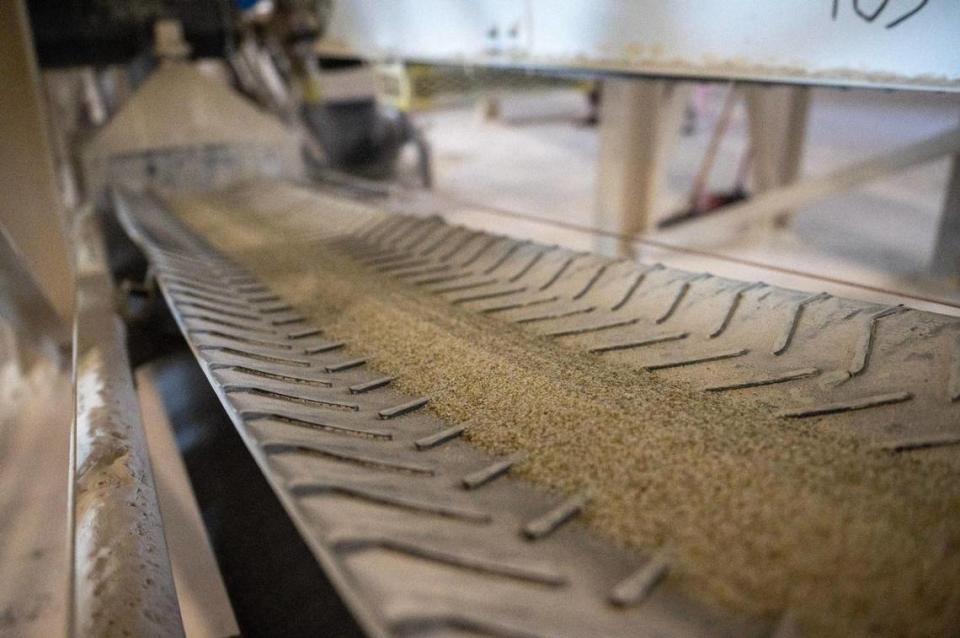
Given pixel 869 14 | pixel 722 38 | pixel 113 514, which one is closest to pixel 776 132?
pixel 722 38

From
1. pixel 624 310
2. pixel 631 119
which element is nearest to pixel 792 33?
pixel 624 310

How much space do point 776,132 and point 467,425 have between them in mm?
4993

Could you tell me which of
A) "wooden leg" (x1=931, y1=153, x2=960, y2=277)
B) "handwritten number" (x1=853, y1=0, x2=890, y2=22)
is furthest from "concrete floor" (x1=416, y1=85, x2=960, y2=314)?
"handwritten number" (x1=853, y1=0, x2=890, y2=22)

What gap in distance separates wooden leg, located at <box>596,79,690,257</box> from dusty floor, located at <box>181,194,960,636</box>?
8.85 feet

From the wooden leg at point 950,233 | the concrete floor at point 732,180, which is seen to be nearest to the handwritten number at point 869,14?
the concrete floor at point 732,180

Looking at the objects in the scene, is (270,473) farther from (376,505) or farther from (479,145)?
(479,145)

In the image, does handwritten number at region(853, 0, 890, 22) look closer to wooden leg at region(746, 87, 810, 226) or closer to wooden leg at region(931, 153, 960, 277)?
wooden leg at region(931, 153, 960, 277)

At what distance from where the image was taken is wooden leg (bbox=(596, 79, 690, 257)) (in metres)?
4.29

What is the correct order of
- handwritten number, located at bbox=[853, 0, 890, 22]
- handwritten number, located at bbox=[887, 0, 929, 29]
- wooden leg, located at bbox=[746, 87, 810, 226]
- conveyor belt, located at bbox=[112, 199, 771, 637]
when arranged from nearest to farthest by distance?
Answer: conveyor belt, located at bbox=[112, 199, 771, 637] → handwritten number, located at bbox=[887, 0, 929, 29] → handwritten number, located at bbox=[853, 0, 890, 22] → wooden leg, located at bbox=[746, 87, 810, 226]

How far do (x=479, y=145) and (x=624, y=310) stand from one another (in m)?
9.08

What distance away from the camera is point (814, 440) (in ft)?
4.90

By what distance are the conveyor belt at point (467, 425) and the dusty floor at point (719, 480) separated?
71mm

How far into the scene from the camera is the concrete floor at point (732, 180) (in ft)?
11.9

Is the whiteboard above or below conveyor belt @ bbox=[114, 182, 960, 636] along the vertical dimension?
above
